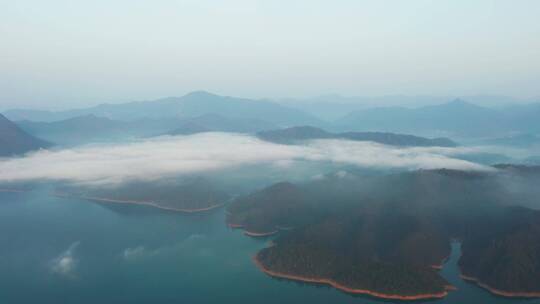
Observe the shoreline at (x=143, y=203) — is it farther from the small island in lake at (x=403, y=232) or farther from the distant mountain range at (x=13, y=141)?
the distant mountain range at (x=13, y=141)

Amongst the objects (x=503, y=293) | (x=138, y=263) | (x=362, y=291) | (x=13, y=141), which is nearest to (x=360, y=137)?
(x=13, y=141)

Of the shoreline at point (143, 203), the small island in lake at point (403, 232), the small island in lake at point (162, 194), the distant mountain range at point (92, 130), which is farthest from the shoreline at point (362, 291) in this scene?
the distant mountain range at point (92, 130)

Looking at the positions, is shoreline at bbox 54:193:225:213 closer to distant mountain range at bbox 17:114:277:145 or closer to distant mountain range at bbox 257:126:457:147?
distant mountain range at bbox 257:126:457:147

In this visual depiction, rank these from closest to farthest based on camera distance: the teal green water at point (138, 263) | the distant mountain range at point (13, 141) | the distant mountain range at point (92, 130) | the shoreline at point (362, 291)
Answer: the shoreline at point (362, 291), the teal green water at point (138, 263), the distant mountain range at point (13, 141), the distant mountain range at point (92, 130)

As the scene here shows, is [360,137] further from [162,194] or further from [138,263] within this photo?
[138,263]

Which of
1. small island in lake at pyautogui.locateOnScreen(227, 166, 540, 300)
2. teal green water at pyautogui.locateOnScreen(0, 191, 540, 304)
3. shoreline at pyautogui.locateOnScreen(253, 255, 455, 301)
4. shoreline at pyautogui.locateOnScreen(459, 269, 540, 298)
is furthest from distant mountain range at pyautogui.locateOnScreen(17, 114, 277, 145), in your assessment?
shoreline at pyautogui.locateOnScreen(459, 269, 540, 298)
